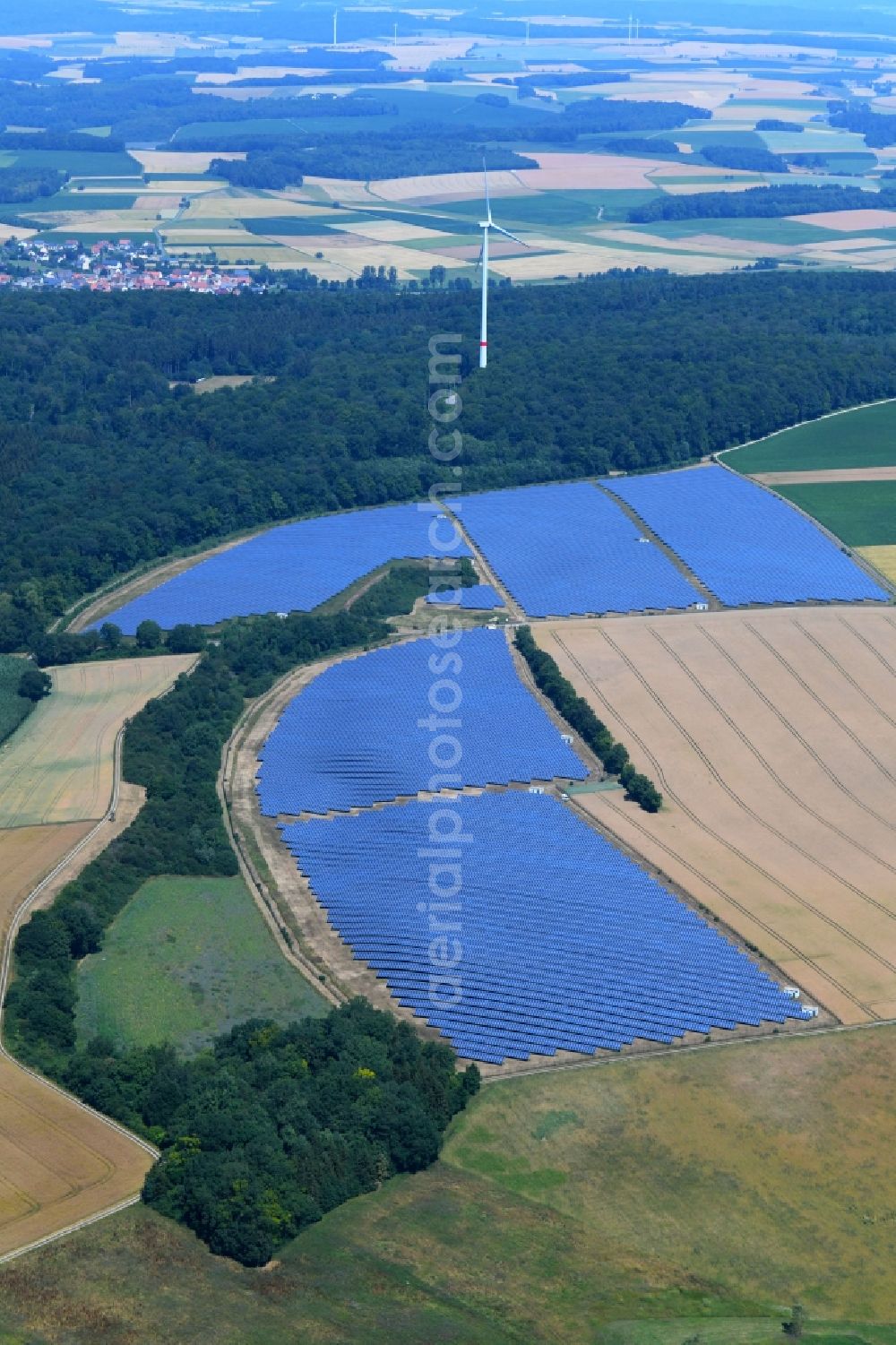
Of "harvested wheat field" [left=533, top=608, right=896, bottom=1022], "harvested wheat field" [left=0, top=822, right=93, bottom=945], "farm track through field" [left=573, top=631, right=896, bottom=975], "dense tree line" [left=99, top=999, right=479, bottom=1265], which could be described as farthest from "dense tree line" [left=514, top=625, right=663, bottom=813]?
"dense tree line" [left=99, top=999, right=479, bottom=1265]

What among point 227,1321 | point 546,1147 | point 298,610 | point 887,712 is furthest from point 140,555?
point 227,1321

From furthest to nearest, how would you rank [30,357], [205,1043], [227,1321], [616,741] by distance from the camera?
[30,357]
[616,741]
[205,1043]
[227,1321]

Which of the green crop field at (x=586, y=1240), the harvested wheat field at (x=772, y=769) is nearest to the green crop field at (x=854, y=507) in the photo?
the harvested wheat field at (x=772, y=769)

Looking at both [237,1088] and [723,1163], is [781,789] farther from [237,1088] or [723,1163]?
[237,1088]

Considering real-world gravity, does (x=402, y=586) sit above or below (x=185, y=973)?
above

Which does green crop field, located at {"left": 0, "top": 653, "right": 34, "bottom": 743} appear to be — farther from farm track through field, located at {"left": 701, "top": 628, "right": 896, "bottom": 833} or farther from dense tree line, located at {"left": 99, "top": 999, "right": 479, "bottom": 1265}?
farm track through field, located at {"left": 701, "top": 628, "right": 896, "bottom": 833}

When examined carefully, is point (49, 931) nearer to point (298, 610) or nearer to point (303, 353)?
point (298, 610)

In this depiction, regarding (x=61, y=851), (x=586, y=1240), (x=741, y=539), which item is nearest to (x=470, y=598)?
(x=741, y=539)
